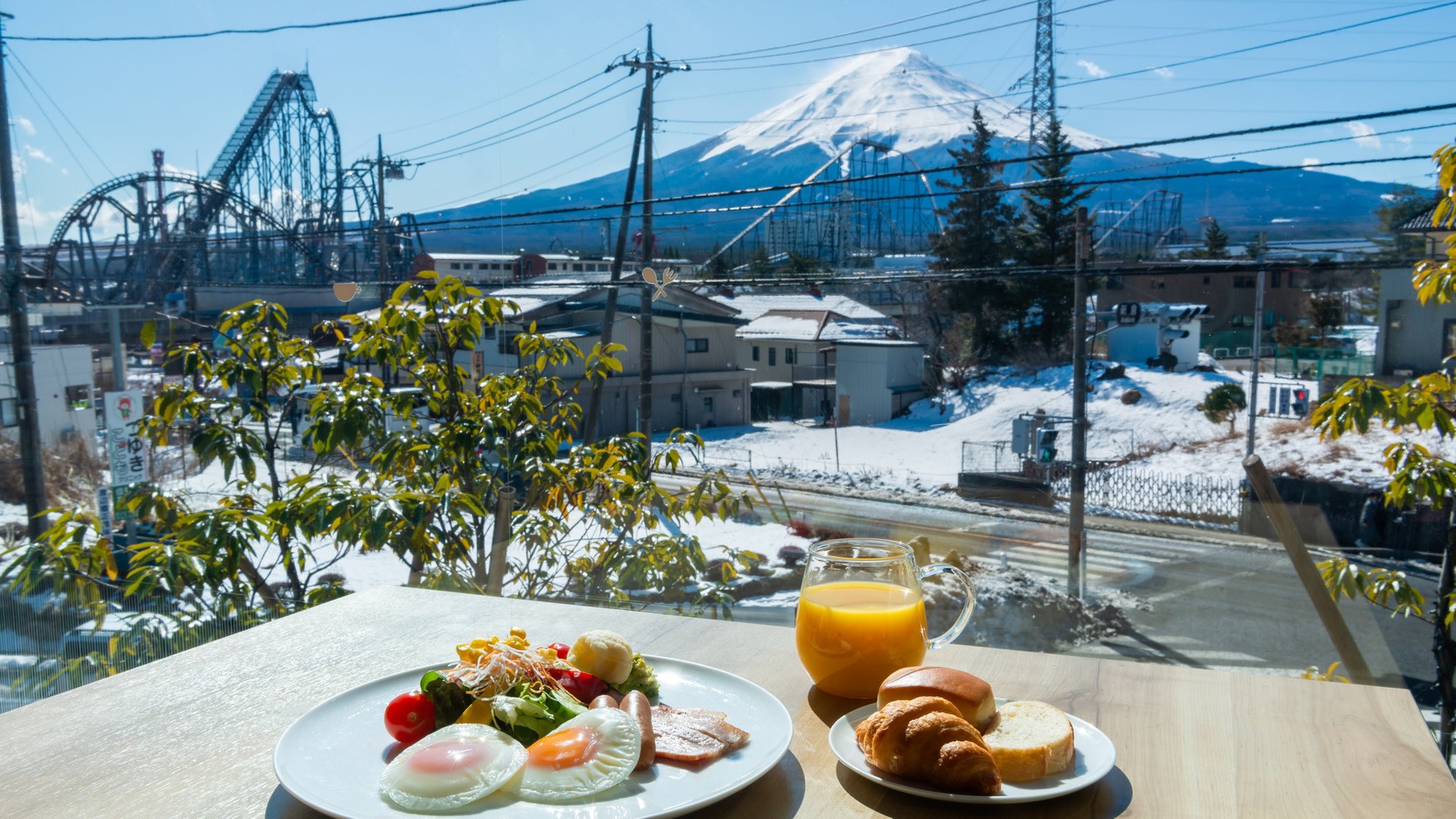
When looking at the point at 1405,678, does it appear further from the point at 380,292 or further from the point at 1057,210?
the point at 380,292

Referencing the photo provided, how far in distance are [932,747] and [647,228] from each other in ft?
9.07

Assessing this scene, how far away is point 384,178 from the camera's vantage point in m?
3.00

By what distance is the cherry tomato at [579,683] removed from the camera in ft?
2.34

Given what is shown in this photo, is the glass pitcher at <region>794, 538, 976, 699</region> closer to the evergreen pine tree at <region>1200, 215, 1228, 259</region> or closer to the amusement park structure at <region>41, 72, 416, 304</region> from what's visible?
the amusement park structure at <region>41, 72, 416, 304</region>

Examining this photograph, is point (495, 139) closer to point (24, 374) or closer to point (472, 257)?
point (472, 257)

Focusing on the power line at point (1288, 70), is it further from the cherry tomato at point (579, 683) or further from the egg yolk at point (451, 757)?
the egg yolk at point (451, 757)

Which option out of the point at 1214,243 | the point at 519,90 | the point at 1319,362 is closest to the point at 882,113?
the point at 1214,243

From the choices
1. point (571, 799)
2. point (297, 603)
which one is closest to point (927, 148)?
point (297, 603)

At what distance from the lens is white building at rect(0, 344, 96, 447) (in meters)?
2.95

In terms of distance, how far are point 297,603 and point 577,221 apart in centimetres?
168

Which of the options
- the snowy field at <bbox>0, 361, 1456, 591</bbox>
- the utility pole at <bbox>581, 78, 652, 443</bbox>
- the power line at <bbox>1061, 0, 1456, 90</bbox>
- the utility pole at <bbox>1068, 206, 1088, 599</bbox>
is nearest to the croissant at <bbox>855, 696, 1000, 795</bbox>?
the utility pole at <bbox>581, 78, 652, 443</bbox>

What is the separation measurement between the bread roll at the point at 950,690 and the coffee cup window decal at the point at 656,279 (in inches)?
78.8

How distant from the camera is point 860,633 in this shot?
0.79 metres

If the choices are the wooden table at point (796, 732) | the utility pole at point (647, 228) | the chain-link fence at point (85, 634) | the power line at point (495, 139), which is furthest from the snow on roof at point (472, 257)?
the wooden table at point (796, 732)
